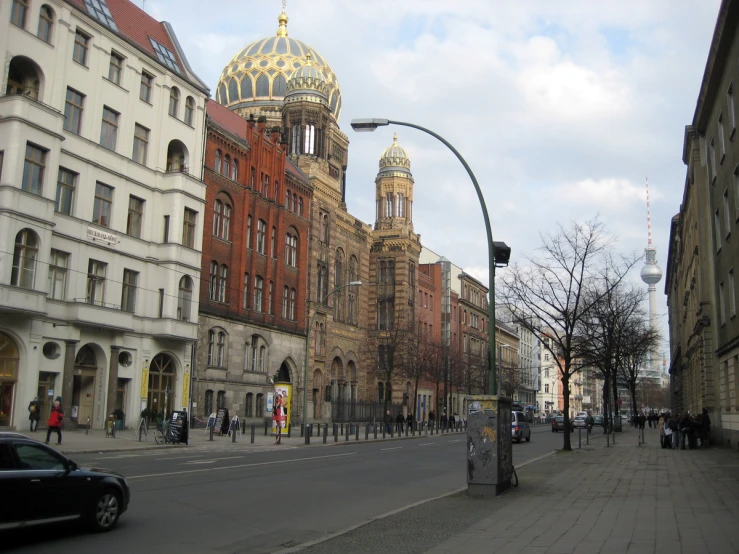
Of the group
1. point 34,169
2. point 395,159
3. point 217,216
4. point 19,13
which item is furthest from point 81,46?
point 395,159

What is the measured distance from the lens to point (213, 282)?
4669 centimetres

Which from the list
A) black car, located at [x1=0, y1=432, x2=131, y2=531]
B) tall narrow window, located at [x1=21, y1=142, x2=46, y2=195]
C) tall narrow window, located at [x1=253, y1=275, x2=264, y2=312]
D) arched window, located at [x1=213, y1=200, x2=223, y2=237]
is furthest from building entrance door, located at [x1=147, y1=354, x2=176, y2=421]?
black car, located at [x1=0, y1=432, x2=131, y2=531]

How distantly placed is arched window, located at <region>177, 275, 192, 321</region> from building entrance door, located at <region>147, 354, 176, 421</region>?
2.37m

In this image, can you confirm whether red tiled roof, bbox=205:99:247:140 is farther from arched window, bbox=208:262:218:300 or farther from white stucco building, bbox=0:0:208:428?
arched window, bbox=208:262:218:300

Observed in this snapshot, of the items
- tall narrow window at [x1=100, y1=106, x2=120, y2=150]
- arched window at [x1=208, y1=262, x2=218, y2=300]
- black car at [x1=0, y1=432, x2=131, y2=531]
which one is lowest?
black car at [x1=0, y1=432, x2=131, y2=531]

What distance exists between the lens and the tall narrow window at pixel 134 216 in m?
39.1

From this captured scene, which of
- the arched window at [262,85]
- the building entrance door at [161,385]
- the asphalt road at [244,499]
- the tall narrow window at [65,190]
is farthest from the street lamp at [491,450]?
the arched window at [262,85]

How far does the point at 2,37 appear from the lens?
101 ft

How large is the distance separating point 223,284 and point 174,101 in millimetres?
11817

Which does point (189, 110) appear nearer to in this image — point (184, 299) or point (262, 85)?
point (184, 299)

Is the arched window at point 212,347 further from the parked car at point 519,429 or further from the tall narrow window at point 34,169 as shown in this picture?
the parked car at point 519,429

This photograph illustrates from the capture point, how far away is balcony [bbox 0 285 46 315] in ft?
97.4

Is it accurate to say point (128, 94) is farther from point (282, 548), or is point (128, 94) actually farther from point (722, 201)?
point (282, 548)

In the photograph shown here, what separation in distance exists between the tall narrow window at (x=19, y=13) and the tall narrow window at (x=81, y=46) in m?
3.04
